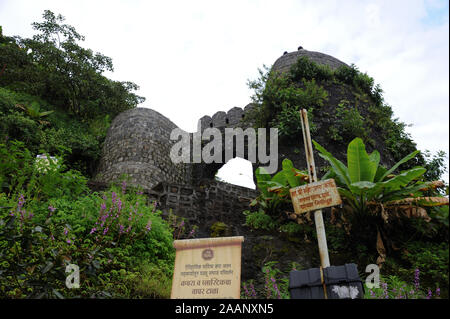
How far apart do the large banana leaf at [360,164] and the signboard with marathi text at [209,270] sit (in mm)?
3068

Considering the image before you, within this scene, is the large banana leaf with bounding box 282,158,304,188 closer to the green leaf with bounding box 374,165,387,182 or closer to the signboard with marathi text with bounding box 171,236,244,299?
the green leaf with bounding box 374,165,387,182

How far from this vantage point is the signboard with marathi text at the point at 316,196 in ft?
12.2

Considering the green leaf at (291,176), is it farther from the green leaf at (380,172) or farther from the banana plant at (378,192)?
the green leaf at (380,172)

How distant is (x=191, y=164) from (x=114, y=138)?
132 inches

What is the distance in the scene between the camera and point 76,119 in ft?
47.2

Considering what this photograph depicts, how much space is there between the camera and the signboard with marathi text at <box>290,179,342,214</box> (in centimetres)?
373

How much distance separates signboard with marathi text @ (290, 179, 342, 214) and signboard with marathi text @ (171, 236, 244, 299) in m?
0.97

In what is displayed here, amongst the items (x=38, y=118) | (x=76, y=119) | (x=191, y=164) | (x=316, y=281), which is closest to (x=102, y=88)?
(x=76, y=119)

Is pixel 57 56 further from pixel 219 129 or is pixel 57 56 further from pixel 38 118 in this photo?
pixel 219 129

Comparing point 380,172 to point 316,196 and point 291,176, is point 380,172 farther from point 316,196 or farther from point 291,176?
point 316,196

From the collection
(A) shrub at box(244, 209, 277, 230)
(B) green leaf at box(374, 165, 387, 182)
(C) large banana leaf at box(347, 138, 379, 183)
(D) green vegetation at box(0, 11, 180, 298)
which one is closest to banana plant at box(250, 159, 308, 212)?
(A) shrub at box(244, 209, 277, 230)

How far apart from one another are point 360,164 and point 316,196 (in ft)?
6.96

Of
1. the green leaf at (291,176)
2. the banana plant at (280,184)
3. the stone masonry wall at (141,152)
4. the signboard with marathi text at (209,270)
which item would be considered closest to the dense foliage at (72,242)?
the signboard with marathi text at (209,270)

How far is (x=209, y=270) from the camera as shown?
3.23 metres
